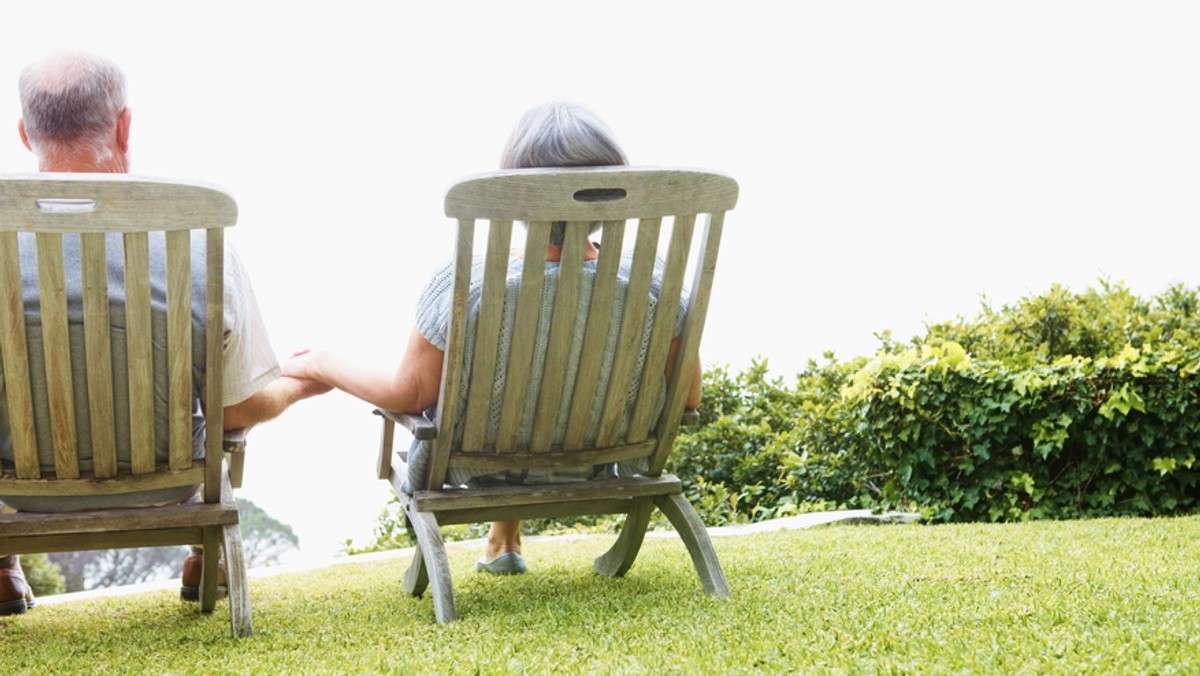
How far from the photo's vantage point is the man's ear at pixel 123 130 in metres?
2.83

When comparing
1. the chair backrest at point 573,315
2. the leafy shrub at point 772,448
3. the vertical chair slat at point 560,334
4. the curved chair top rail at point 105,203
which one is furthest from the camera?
the leafy shrub at point 772,448

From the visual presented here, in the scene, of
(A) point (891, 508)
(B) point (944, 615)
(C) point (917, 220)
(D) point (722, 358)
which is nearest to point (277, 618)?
(B) point (944, 615)

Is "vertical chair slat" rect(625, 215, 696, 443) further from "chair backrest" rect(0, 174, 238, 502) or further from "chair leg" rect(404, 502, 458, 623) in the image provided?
"chair backrest" rect(0, 174, 238, 502)

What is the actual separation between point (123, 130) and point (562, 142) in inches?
46.4

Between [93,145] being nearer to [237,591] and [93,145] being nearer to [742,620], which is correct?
[237,591]

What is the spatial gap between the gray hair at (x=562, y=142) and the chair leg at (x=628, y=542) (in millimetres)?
934

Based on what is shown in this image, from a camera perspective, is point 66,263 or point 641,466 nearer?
point 66,263

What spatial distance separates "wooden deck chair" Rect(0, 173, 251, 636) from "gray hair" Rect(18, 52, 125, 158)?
29 centimetres

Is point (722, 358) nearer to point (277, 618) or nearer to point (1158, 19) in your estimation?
point (277, 618)

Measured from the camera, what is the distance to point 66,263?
8.53ft

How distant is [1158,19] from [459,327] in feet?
32.1

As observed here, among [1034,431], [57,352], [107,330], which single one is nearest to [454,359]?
[107,330]

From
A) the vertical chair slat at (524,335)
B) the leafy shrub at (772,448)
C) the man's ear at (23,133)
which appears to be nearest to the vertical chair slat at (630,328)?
the vertical chair slat at (524,335)

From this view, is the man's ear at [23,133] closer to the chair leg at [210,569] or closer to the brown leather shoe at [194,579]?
the chair leg at [210,569]
